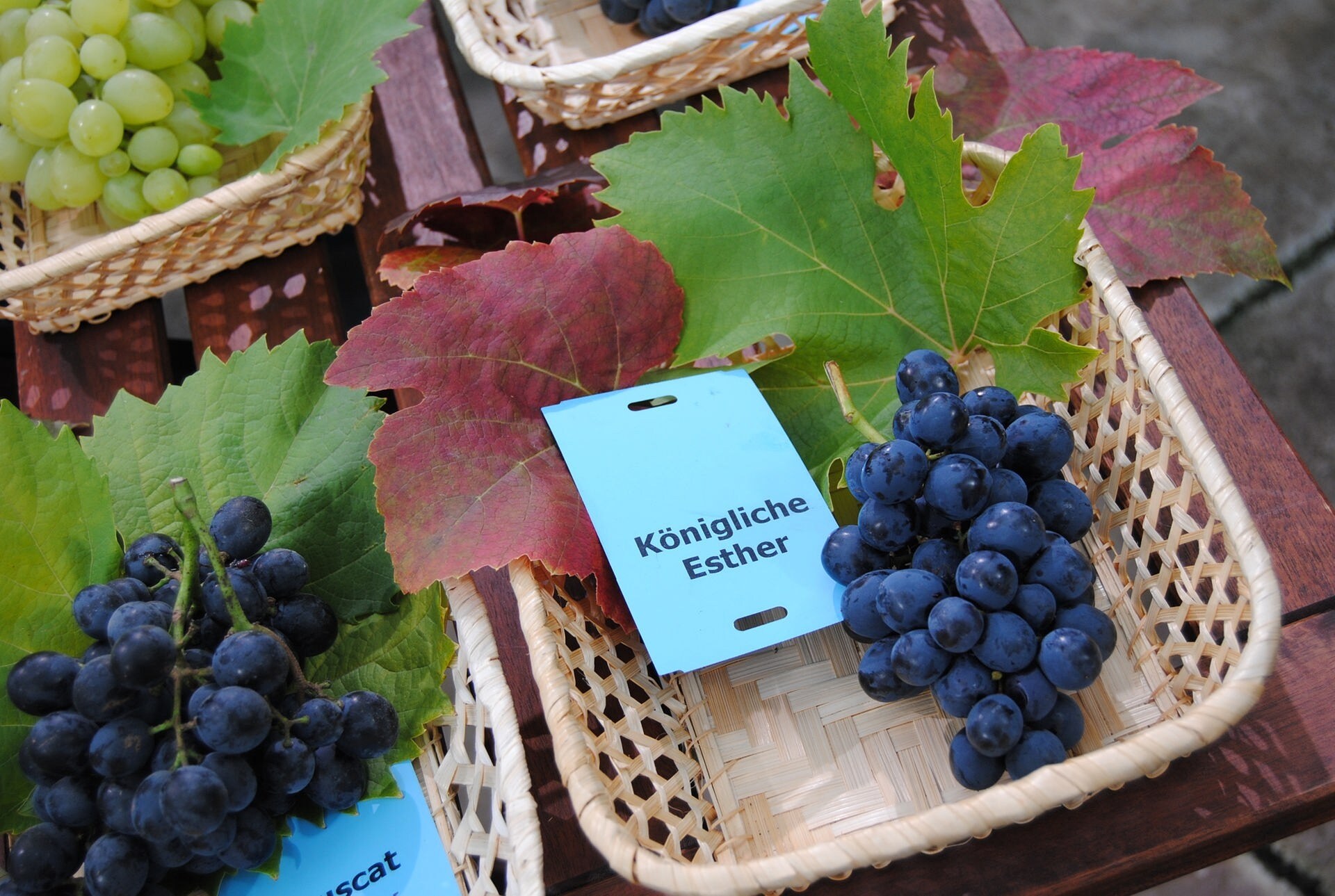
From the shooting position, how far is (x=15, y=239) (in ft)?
2.71

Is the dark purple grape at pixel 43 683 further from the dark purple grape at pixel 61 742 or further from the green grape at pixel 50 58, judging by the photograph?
the green grape at pixel 50 58

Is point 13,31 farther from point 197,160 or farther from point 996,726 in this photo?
point 996,726

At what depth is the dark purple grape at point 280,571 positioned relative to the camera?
0.51 meters

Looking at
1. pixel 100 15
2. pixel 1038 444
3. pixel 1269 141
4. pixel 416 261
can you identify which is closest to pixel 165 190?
pixel 100 15

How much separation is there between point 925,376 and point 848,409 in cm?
5

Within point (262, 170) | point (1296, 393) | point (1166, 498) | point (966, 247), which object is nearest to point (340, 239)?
point (262, 170)

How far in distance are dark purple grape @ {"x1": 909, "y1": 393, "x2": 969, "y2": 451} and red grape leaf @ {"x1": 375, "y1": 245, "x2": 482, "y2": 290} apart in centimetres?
33

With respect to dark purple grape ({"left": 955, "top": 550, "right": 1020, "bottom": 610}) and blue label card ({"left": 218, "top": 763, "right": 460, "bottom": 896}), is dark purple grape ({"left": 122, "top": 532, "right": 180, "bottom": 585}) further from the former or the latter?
dark purple grape ({"left": 955, "top": 550, "right": 1020, "bottom": 610})

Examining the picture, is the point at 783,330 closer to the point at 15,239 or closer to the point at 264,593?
the point at 264,593

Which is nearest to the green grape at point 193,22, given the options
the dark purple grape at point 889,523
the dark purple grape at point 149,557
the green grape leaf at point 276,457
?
the green grape leaf at point 276,457

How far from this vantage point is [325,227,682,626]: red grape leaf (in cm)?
51

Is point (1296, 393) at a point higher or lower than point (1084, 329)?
lower

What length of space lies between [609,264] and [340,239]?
0.38 metres

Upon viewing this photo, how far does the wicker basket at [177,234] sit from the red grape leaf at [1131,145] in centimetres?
50
